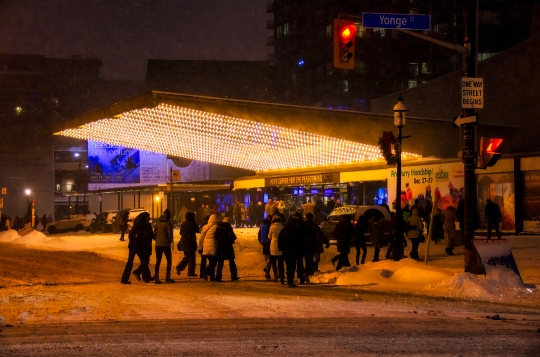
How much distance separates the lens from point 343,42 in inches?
588

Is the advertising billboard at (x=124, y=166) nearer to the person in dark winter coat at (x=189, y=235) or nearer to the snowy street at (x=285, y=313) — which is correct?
the snowy street at (x=285, y=313)

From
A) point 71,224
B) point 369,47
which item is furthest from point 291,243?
point 369,47

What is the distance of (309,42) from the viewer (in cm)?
8856

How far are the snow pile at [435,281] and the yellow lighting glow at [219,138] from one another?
34.5 ft

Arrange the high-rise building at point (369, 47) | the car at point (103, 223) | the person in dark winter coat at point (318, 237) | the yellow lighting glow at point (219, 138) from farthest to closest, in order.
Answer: the high-rise building at point (369, 47) → the car at point (103, 223) → the yellow lighting glow at point (219, 138) → the person in dark winter coat at point (318, 237)

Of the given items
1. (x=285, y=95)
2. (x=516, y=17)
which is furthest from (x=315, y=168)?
(x=285, y=95)

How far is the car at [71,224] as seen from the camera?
52881 mm

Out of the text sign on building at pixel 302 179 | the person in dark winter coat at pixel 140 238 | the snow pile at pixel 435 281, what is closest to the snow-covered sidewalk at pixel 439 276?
the snow pile at pixel 435 281

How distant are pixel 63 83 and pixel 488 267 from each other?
307 feet

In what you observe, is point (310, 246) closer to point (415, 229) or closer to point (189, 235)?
point (189, 235)

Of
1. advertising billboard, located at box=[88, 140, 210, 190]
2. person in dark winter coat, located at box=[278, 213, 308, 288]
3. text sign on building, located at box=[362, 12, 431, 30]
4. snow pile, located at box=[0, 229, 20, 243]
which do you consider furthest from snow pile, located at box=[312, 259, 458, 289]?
advertising billboard, located at box=[88, 140, 210, 190]

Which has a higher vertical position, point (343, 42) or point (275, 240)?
point (343, 42)

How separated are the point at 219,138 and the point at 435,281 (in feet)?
63.7

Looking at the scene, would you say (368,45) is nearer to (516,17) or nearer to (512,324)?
(516,17)
